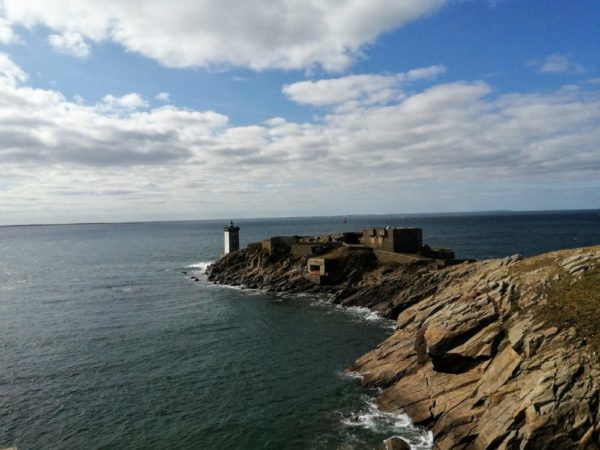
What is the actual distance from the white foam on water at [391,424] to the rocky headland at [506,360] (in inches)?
21.5

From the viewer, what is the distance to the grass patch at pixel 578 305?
962 inches

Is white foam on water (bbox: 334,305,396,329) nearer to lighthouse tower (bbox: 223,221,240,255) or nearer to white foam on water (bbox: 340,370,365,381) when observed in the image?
white foam on water (bbox: 340,370,365,381)

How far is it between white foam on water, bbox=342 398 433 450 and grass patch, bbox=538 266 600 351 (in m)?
9.77

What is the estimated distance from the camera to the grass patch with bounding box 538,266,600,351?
24431mm

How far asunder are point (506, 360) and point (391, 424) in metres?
Result: 7.59

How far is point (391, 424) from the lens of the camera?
88.9 feet

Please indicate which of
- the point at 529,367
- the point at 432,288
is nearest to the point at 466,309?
the point at 529,367

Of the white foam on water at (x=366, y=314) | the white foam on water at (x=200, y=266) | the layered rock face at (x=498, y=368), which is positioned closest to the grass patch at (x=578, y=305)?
the layered rock face at (x=498, y=368)

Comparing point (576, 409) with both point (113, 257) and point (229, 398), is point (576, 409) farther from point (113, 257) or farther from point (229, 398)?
point (113, 257)

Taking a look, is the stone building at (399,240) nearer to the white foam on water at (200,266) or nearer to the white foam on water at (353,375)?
the white foam on water at (353,375)

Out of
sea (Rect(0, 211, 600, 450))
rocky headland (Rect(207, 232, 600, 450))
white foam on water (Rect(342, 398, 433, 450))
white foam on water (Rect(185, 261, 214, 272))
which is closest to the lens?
rocky headland (Rect(207, 232, 600, 450))

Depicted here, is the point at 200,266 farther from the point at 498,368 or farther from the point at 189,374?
the point at 498,368

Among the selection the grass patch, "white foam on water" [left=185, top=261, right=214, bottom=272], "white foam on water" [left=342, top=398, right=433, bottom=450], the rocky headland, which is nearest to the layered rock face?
the rocky headland

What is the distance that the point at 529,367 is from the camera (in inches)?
948
